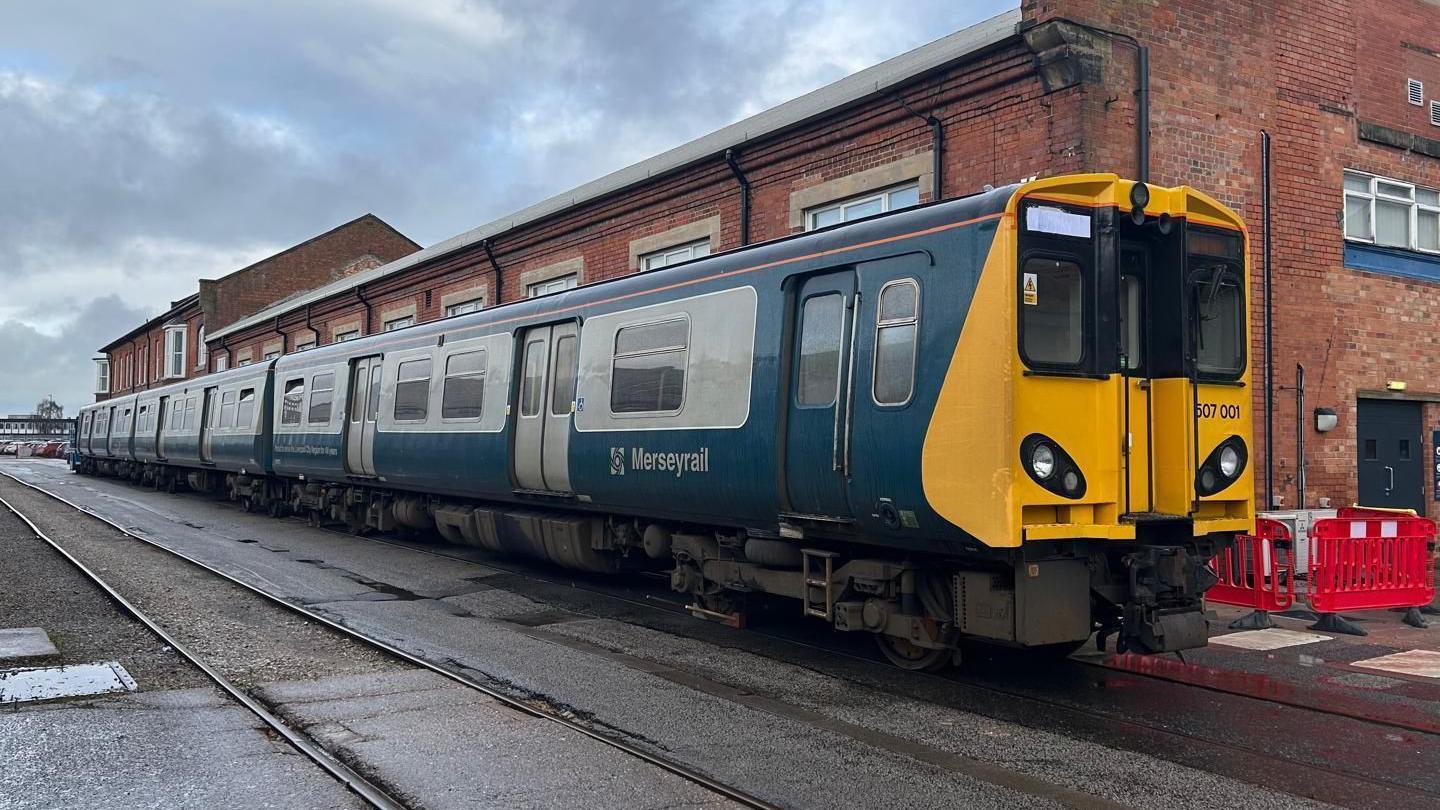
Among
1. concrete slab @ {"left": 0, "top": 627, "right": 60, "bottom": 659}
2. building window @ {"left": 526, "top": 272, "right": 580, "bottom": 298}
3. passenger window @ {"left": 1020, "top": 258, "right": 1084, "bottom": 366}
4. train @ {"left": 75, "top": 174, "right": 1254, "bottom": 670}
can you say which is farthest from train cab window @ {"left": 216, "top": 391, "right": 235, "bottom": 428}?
passenger window @ {"left": 1020, "top": 258, "right": 1084, "bottom": 366}

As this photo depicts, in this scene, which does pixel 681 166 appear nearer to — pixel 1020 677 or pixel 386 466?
pixel 386 466

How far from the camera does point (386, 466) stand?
15055 millimetres

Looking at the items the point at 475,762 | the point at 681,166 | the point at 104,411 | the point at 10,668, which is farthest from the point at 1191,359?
the point at 104,411

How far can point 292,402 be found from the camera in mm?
18984

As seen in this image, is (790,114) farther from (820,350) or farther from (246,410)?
(246,410)

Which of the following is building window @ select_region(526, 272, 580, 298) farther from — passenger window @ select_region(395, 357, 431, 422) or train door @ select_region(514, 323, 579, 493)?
train door @ select_region(514, 323, 579, 493)

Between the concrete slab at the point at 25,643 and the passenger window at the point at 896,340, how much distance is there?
6309mm

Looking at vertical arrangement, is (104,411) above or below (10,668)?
above

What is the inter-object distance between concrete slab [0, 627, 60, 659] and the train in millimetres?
4531

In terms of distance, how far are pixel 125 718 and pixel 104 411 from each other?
125 feet

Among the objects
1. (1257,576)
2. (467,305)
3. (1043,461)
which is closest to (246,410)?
(467,305)

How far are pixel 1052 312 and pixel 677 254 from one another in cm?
1155

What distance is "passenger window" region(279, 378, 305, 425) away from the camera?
18.5 meters

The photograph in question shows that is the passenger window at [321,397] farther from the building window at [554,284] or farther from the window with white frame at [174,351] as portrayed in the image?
the window with white frame at [174,351]
